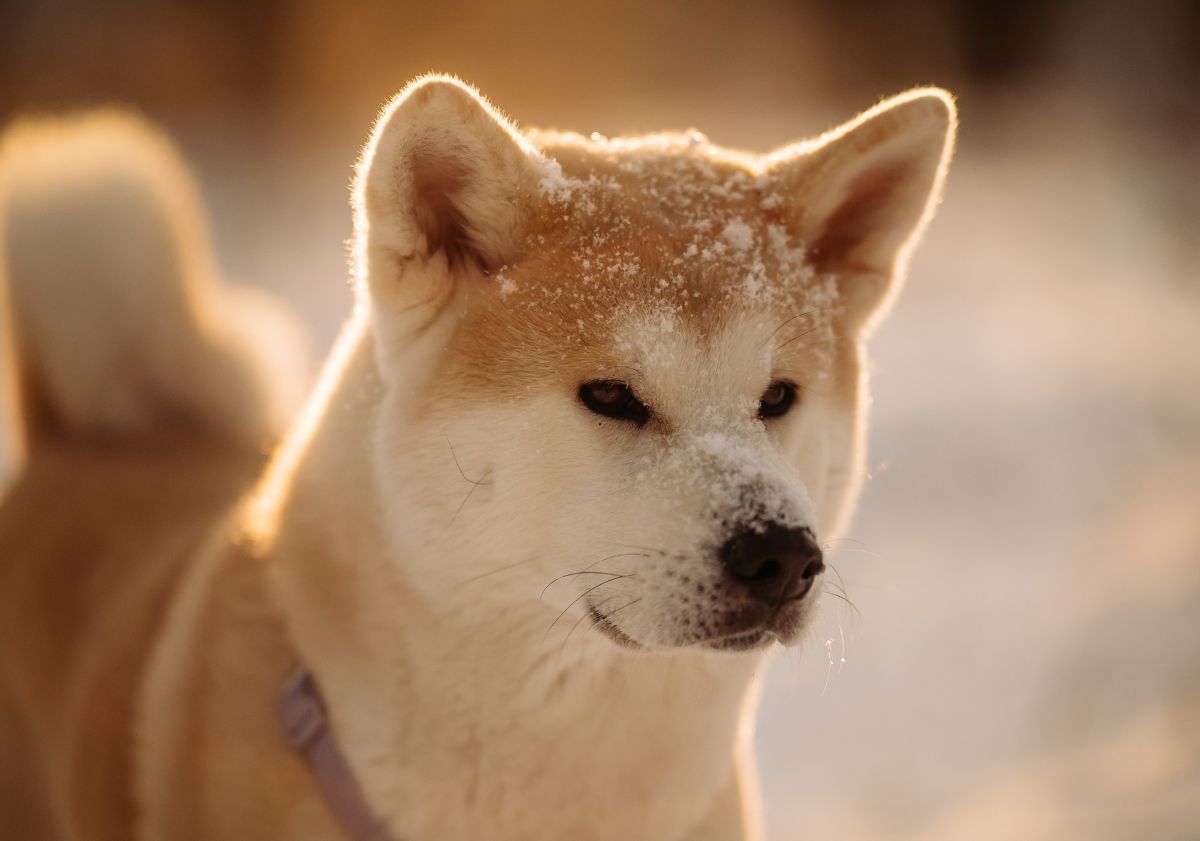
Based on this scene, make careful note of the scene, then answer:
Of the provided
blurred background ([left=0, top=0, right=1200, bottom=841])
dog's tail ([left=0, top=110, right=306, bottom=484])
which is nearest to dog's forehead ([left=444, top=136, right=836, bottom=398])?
blurred background ([left=0, top=0, right=1200, bottom=841])

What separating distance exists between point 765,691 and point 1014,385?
287 centimetres

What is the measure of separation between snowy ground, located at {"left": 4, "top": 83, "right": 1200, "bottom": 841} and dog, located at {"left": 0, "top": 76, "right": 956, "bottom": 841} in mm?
340

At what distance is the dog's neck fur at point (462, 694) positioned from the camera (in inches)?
68.8

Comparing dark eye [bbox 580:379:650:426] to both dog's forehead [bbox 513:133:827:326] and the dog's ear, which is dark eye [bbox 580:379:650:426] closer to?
dog's forehead [bbox 513:133:827:326]

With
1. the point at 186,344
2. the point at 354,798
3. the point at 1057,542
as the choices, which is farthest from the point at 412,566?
the point at 1057,542

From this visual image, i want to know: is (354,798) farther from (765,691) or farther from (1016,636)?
(1016,636)

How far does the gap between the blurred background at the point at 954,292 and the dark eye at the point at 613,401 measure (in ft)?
1.63

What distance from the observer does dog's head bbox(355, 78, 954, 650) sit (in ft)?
5.38

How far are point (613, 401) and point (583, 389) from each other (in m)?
0.05

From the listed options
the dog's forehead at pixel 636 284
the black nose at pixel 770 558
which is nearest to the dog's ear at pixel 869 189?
the dog's forehead at pixel 636 284

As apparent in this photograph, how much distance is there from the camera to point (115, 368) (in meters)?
2.80

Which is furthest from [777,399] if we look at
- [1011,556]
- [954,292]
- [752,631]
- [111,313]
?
[954,292]

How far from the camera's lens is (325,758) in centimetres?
176

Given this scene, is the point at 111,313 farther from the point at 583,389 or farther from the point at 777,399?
the point at 777,399
